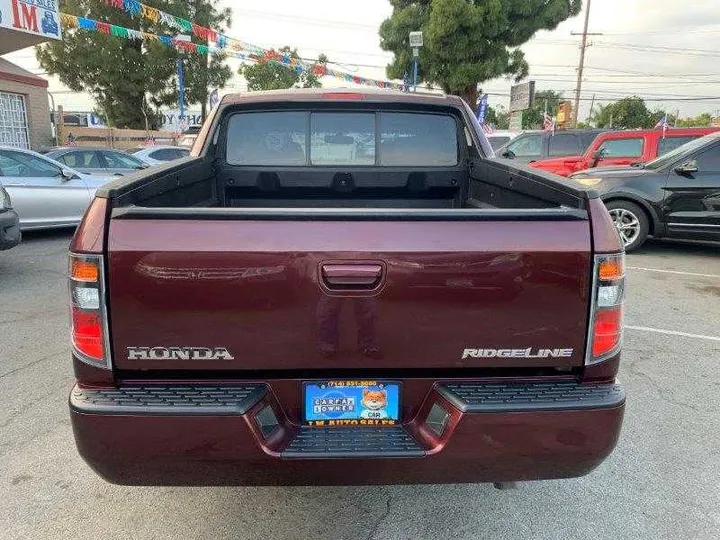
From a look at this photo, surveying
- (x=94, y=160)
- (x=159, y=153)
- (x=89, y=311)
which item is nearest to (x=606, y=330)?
(x=89, y=311)

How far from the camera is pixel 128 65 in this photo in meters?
30.3

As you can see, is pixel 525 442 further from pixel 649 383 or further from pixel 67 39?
pixel 67 39

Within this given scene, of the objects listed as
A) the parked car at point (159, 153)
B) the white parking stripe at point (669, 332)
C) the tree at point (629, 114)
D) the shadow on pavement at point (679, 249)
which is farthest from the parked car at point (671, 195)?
the tree at point (629, 114)

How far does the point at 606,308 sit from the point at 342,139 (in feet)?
7.58

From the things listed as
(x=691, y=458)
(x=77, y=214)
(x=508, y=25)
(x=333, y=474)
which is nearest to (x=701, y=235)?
(x=691, y=458)

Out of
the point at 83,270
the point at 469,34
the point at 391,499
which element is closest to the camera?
the point at 83,270

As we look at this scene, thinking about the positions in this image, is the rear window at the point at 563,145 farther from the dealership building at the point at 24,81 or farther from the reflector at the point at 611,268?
the dealership building at the point at 24,81

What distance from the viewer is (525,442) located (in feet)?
6.39

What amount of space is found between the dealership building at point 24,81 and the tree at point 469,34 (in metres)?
15.1

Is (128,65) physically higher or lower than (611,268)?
higher

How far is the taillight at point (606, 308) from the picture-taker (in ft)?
6.41

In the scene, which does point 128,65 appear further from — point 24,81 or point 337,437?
point 337,437

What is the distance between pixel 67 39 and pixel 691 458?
112 ft

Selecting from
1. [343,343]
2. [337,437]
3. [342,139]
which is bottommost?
[337,437]
